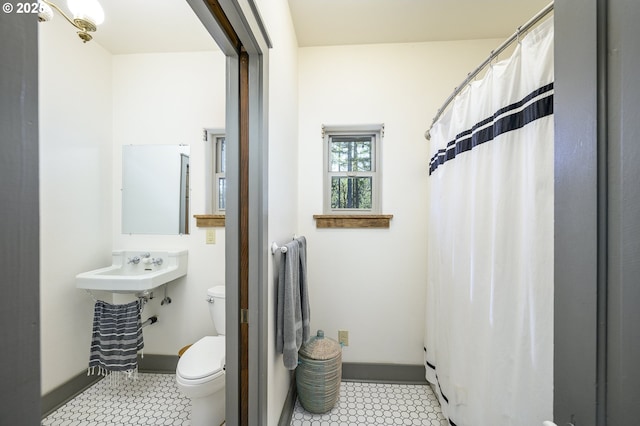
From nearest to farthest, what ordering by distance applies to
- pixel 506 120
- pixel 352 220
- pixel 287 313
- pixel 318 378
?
pixel 506 120 → pixel 287 313 → pixel 318 378 → pixel 352 220

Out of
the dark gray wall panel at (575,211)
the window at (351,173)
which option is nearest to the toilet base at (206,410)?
the window at (351,173)

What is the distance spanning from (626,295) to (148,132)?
2599 millimetres

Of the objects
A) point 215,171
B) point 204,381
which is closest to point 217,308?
point 204,381

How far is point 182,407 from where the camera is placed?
1.68 meters

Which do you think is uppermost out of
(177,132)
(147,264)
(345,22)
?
(345,22)

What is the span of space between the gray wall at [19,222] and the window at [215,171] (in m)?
1.88

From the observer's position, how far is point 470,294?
1234 mm

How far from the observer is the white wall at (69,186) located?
1626 millimetres

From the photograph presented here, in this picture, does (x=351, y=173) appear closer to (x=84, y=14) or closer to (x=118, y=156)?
(x=84, y=14)

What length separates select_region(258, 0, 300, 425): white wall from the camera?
1.24m

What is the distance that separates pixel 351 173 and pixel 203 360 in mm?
1609

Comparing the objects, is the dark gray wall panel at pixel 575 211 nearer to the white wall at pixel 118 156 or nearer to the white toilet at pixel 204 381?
the white toilet at pixel 204 381

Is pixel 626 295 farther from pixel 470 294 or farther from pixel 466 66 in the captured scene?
pixel 466 66

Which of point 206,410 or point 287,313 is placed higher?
point 287,313
